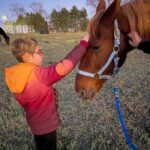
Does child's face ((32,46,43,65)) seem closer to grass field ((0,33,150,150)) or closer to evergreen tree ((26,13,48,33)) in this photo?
grass field ((0,33,150,150))

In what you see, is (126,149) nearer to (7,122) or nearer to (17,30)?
(7,122)

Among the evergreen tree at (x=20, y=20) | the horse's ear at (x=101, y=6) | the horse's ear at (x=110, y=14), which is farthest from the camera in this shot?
the evergreen tree at (x=20, y=20)

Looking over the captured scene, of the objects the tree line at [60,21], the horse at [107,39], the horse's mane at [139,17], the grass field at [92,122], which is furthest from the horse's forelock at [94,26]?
the tree line at [60,21]

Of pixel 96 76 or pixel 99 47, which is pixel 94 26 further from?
pixel 96 76

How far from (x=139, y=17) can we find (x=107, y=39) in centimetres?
37

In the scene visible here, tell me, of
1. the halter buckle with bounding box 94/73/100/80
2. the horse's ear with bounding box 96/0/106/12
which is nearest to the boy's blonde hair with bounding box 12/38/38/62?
the halter buckle with bounding box 94/73/100/80

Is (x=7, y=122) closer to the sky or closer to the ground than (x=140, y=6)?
closer to the ground

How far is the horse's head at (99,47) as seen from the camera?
100 inches

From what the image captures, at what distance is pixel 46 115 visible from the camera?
2701mm

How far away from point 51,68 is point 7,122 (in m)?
2.83

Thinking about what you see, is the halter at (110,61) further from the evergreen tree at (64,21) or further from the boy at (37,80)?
the evergreen tree at (64,21)

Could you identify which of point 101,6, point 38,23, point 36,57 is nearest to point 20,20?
point 38,23

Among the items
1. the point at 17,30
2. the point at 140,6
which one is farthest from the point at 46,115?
the point at 17,30

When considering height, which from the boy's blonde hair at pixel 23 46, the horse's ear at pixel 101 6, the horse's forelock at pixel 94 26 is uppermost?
the horse's ear at pixel 101 6
